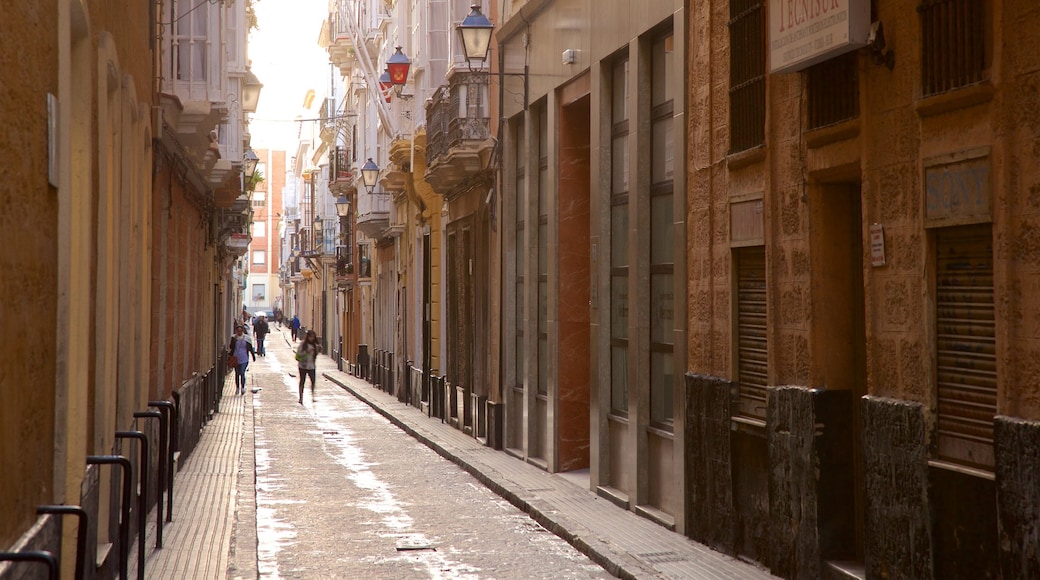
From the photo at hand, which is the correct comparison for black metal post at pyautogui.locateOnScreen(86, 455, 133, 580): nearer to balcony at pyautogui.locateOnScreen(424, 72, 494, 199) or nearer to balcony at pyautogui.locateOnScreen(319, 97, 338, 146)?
balcony at pyautogui.locateOnScreen(424, 72, 494, 199)

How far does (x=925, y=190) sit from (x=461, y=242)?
17.5 metres

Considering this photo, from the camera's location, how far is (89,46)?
7672 mm

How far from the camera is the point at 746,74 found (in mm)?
10758

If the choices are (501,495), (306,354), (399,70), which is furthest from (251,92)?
(501,495)

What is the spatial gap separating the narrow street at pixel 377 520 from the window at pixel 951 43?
4.81 metres

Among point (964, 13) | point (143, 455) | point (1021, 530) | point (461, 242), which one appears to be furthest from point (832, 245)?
point (461, 242)

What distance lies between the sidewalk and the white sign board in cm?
372

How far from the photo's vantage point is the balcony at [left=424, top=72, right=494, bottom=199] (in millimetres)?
21672

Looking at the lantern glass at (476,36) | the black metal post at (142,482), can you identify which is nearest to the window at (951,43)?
the black metal post at (142,482)

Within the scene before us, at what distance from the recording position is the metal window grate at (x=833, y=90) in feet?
29.5

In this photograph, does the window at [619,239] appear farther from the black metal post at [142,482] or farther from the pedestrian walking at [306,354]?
the pedestrian walking at [306,354]

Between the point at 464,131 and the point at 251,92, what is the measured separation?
26.5 feet

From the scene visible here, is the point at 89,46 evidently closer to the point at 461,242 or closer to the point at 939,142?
the point at 939,142

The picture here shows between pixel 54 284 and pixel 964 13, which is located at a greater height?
pixel 964 13
